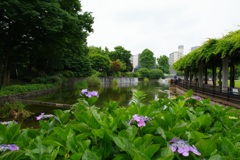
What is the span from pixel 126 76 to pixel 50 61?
31.2m

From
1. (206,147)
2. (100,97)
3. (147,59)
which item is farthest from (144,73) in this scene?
(206,147)

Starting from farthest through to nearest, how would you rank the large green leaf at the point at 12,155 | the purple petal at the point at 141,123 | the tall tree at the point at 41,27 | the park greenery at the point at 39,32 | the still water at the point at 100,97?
the park greenery at the point at 39,32 < the tall tree at the point at 41,27 < the still water at the point at 100,97 < the purple petal at the point at 141,123 < the large green leaf at the point at 12,155

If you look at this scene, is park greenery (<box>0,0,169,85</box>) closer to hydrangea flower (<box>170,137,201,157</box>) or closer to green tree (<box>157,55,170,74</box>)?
hydrangea flower (<box>170,137,201,157</box>)

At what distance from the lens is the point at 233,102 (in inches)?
391

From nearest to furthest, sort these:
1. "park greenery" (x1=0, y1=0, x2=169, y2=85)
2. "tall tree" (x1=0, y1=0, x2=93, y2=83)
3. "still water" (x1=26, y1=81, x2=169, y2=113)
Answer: "still water" (x1=26, y1=81, x2=169, y2=113)
"tall tree" (x1=0, y1=0, x2=93, y2=83)
"park greenery" (x1=0, y1=0, x2=169, y2=85)

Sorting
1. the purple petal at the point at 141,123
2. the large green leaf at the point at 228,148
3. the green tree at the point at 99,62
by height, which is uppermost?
the green tree at the point at 99,62

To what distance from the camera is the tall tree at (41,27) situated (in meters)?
13.2

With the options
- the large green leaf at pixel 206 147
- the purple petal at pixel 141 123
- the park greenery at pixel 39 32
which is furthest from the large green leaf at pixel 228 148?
the park greenery at pixel 39 32

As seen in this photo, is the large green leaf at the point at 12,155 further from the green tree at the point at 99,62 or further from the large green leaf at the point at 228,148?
the green tree at the point at 99,62

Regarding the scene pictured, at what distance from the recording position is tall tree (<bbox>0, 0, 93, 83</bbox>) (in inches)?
521

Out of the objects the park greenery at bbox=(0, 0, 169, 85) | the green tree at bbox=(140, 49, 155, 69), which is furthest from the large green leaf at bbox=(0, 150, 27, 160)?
the green tree at bbox=(140, 49, 155, 69)

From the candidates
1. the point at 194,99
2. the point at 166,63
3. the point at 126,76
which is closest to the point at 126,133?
the point at 194,99

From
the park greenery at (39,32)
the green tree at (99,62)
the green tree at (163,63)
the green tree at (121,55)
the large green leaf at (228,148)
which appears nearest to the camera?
the large green leaf at (228,148)

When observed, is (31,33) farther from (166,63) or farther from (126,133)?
(166,63)
